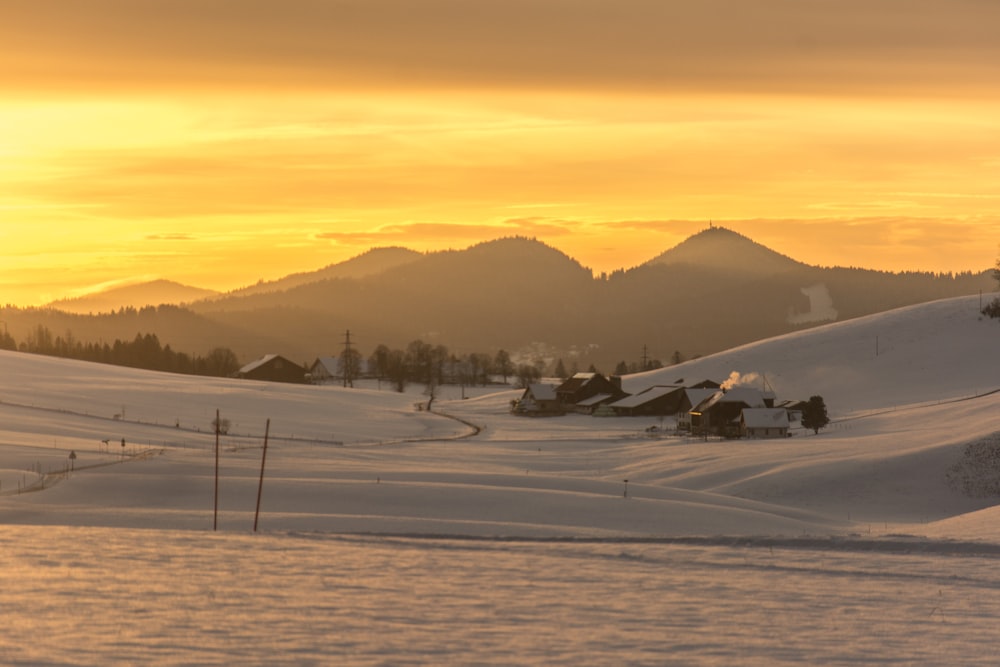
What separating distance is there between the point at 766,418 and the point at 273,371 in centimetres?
11712

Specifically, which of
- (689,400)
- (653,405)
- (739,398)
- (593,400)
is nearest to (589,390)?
(593,400)

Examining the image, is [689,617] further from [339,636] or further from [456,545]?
[456,545]

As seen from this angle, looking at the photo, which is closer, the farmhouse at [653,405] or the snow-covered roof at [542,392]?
the farmhouse at [653,405]

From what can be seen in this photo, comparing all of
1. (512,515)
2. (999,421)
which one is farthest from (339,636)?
(999,421)

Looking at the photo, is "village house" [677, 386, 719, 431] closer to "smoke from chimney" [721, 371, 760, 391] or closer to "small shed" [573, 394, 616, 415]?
"smoke from chimney" [721, 371, 760, 391]

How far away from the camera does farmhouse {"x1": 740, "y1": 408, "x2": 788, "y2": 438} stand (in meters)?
94.6

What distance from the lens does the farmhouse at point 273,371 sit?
632ft

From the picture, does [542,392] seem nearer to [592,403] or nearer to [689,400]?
[592,403]

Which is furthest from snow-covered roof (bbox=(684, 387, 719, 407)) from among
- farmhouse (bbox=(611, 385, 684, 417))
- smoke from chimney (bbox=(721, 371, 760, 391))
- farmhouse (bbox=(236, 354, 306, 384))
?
farmhouse (bbox=(236, 354, 306, 384))

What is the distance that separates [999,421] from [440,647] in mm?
59861

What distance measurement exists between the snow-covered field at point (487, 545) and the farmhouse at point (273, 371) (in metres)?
93.7

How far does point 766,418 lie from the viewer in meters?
95.4

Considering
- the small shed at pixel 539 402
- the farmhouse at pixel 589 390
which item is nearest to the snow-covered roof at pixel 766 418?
the small shed at pixel 539 402

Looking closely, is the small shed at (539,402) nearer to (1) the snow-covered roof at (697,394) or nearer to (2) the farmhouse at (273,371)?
(1) the snow-covered roof at (697,394)
